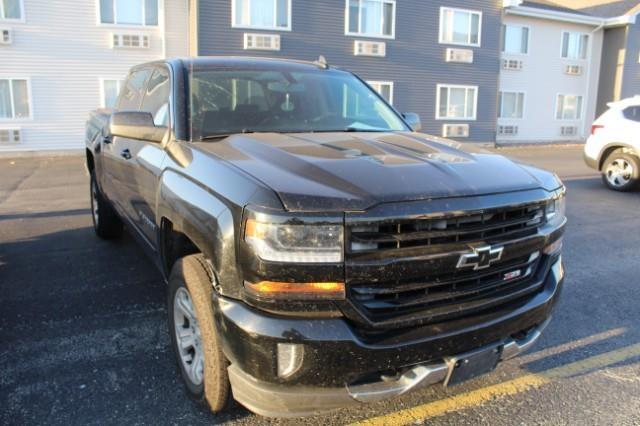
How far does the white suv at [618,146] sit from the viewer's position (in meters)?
9.53

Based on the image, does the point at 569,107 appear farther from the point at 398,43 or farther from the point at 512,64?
the point at 398,43

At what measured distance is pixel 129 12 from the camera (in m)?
16.6

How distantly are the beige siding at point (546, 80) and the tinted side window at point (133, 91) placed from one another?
20.9m

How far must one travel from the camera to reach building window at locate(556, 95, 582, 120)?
82.9ft

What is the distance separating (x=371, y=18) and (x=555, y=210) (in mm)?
17882

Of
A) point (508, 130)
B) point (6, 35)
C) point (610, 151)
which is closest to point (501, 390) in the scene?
point (610, 151)

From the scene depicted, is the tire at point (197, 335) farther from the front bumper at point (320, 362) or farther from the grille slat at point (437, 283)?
the grille slat at point (437, 283)

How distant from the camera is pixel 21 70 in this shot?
15.7 metres

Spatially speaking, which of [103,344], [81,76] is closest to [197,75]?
[103,344]

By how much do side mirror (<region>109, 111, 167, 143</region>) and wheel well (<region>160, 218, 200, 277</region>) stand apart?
0.57 m

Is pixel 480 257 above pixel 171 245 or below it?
above

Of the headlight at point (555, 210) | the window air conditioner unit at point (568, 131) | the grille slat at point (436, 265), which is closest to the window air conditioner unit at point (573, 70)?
the window air conditioner unit at point (568, 131)

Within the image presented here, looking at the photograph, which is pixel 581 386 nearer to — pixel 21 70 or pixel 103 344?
pixel 103 344

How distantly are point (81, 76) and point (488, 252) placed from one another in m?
16.8
